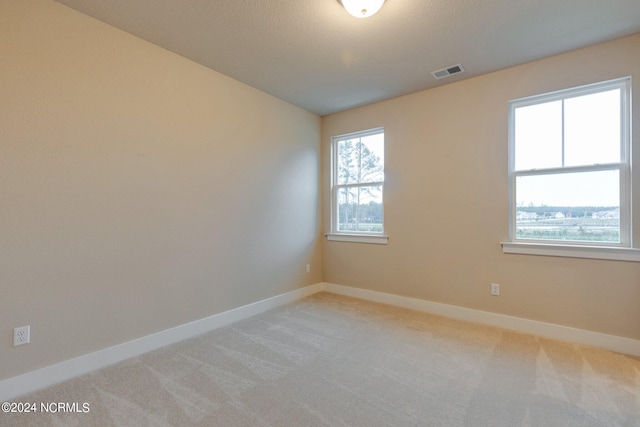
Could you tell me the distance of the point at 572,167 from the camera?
8.57 ft

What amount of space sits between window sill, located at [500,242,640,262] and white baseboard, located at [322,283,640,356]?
659 millimetres

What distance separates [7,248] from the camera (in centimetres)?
181

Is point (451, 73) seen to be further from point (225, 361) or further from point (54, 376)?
point (54, 376)

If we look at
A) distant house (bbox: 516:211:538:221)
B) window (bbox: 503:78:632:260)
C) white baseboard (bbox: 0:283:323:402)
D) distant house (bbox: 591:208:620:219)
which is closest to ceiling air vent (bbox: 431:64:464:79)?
A: window (bbox: 503:78:632:260)

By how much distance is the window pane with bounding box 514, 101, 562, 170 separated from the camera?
272 cm

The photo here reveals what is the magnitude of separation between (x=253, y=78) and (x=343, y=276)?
109 inches

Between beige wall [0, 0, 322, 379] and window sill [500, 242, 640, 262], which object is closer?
beige wall [0, 0, 322, 379]

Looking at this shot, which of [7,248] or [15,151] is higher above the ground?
[15,151]

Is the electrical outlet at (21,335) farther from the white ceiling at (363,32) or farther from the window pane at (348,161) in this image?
the window pane at (348,161)

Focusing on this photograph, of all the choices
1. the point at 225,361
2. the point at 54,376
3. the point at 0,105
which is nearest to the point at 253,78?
the point at 0,105

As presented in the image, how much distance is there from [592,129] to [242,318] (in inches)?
151

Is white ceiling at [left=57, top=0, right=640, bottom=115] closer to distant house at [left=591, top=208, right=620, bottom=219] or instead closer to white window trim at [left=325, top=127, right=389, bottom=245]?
white window trim at [left=325, top=127, right=389, bottom=245]

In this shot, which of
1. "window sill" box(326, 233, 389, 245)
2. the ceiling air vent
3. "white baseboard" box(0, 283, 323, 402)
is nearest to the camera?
"white baseboard" box(0, 283, 323, 402)

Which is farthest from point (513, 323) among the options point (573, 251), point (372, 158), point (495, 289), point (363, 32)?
point (363, 32)
